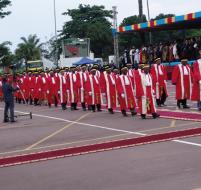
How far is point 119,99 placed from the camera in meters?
19.2

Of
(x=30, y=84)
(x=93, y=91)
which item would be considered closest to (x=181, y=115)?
(x=93, y=91)

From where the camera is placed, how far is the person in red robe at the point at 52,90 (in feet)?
86.3

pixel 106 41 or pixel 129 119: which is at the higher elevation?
pixel 106 41

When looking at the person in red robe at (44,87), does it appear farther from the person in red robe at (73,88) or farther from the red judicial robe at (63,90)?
the person in red robe at (73,88)

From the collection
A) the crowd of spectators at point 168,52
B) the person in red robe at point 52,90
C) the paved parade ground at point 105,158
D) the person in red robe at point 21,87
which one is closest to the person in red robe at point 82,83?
the person in red robe at point 52,90

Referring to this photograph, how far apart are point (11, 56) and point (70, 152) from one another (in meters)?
56.4

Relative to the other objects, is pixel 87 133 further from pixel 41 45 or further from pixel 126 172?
pixel 41 45

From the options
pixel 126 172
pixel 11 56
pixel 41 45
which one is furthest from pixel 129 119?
pixel 41 45

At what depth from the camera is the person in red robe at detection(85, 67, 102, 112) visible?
870 inches

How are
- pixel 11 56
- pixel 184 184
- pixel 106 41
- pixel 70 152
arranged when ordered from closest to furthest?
pixel 184 184 < pixel 70 152 < pixel 11 56 < pixel 106 41

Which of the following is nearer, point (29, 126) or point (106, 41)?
point (29, 126)

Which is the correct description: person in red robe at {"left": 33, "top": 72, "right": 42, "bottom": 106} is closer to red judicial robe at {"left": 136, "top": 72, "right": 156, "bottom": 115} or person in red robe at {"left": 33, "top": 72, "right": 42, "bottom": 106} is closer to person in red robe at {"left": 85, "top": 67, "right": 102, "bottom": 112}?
person in red robe at {"left": 85, "top": 67, "right": 102, "bottom": 112}

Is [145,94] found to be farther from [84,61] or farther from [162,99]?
[84,61]

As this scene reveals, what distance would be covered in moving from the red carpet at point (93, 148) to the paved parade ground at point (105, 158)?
0.03 meters
